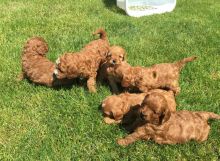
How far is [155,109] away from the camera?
4.45 meters

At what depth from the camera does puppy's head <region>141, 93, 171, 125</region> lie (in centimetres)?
444

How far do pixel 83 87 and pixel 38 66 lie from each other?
79 centimetres

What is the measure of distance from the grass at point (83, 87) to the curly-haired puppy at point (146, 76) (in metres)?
0.42

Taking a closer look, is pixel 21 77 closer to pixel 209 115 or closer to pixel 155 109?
pixel 155 109

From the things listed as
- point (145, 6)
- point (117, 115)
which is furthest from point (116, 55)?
point (145, 6)

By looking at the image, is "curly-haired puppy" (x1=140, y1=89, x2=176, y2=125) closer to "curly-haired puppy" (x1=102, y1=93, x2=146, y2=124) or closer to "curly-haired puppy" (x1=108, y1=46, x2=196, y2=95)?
"curly-haired puppy" (x1=102, y1=93, x2=146, y2=124)

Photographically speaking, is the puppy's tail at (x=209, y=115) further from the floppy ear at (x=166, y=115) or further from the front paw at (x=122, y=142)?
the front paw at (x=122, y=142)

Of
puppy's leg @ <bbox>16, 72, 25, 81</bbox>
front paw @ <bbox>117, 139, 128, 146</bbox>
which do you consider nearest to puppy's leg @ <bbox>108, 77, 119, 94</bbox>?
front paw @ <bbox>117, 139, 128, 146</bbox>

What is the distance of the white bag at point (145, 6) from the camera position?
9.72 metres

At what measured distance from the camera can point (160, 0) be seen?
10.3m

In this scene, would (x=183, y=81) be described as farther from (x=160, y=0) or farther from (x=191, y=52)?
(x=160, y=0)

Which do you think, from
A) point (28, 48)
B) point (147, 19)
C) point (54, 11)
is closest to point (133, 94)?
point (28, 48)

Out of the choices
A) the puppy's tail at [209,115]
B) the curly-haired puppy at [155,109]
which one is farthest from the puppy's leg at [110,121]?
the puppy's tail at [209,115]

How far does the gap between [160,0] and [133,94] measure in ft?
18.1
